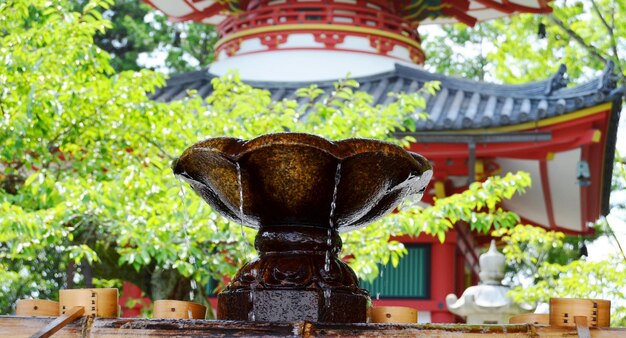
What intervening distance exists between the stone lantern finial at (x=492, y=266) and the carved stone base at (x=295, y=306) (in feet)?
21.5

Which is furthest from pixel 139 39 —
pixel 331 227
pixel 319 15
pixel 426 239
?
pixel 331 227

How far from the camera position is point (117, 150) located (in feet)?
29.4

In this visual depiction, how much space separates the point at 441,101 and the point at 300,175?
305 inches

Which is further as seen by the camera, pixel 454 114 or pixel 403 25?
pixel 403 25

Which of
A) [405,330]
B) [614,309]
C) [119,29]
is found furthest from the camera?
[119,29]

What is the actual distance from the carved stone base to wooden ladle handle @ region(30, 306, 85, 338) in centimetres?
73

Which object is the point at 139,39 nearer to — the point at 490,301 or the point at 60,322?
the point at 490,301

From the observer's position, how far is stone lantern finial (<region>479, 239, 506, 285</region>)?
434 inches

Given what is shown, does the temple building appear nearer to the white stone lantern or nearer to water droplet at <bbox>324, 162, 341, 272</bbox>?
the white stone lantern

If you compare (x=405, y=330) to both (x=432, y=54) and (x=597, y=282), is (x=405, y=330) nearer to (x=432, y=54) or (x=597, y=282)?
(x=597, y=282)

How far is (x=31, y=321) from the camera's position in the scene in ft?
13.3

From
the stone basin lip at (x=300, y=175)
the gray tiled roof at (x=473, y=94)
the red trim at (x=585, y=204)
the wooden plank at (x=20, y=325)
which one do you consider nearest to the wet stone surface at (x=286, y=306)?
the stone basin lip at (x=300, y=175)

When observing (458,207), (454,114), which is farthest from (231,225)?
(454,114)

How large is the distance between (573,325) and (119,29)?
18.0m
